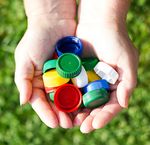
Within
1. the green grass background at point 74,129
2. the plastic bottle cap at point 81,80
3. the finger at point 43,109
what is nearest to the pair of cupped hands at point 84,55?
the finger at point 43,109

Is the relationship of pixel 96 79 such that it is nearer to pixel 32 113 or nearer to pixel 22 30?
pixel 32 113

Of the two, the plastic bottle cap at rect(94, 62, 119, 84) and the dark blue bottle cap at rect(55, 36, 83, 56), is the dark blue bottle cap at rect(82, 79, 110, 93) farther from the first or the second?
the dark blue bottle cap at rect(55, 36, 83, 56)

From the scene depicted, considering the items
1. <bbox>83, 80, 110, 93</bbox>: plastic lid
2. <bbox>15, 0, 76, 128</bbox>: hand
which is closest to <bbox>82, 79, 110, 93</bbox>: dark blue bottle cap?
<bbox>83, 80, 110, 93</bbox>: plastic lid

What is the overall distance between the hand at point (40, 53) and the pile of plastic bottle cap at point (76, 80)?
1.8 inches

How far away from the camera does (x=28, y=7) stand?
2816mm

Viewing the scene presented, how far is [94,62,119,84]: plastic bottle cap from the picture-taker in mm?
2385

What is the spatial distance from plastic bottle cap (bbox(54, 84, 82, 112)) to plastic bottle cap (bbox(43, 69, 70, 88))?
3cm

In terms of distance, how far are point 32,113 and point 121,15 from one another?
36.9 inches

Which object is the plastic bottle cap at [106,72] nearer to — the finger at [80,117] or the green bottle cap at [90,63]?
the green bottle cap at [90,63]

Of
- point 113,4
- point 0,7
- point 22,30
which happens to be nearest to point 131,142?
point 113,4

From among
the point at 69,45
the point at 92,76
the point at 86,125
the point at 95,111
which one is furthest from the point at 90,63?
the point at 86,125

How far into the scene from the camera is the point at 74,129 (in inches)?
121

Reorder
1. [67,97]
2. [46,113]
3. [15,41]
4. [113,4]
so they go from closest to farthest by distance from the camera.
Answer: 1. [46,113]
2. [67,97]
3. [113,4]
4. [15,41]

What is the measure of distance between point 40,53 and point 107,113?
493 mm
